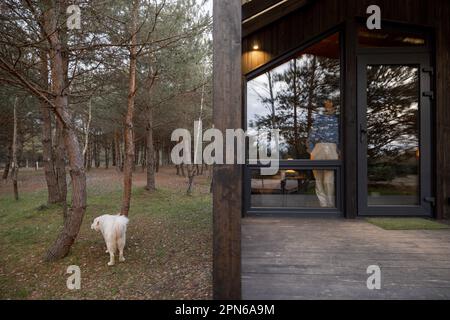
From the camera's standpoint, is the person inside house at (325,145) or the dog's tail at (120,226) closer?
the dog's tail at (120,226)

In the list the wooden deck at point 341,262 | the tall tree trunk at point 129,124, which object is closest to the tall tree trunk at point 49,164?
the tall tree trunk at point 129,124

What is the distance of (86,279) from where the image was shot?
2781 mm

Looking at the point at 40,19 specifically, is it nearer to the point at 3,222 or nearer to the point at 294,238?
the point at 294,238

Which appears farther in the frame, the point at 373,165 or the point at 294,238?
the point at 373,165

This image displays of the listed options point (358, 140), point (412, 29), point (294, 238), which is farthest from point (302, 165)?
point (412, 29)

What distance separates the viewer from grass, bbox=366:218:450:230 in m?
3.29

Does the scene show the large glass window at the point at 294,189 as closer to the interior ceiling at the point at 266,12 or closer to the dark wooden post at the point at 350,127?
the dark wooden post at the point at 350,127

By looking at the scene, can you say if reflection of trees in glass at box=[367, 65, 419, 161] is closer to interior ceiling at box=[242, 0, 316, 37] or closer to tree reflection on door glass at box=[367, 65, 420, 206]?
tree reflection on door glass at box=[367, 65, 420, 206]

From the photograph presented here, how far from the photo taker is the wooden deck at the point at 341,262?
1.82m

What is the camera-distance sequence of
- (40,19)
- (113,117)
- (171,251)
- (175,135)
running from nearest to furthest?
(40,19) < (171,251) < (113,117) < (175,135)

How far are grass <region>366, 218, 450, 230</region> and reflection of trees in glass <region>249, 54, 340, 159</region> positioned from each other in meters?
1.50

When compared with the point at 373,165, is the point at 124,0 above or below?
above

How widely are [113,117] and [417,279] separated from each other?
1214cm

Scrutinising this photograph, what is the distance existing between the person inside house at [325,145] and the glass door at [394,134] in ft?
1.31
